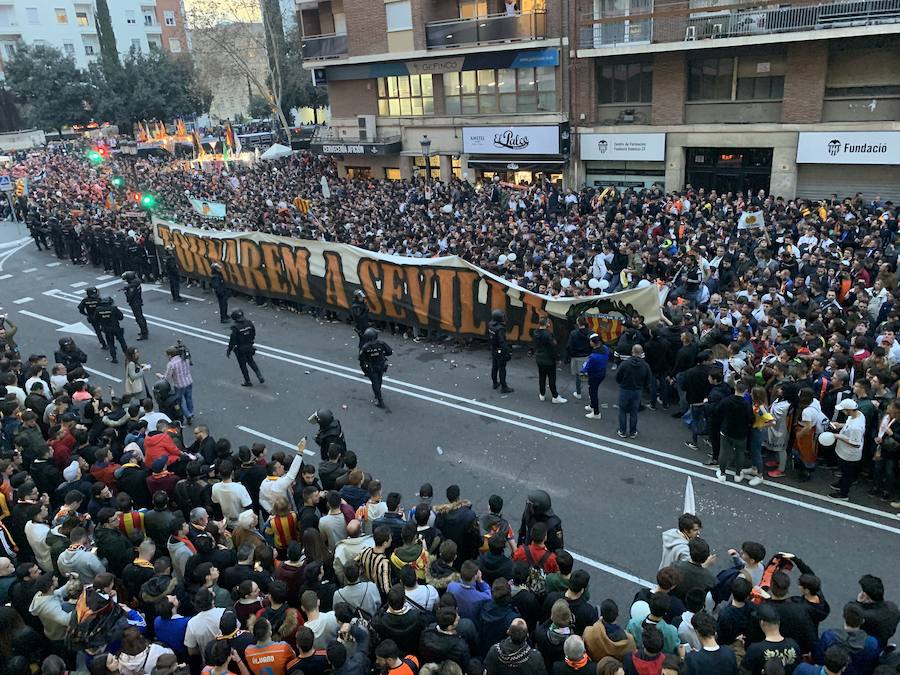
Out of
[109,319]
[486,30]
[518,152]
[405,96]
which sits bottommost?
[109,319]

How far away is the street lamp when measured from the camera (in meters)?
30.0

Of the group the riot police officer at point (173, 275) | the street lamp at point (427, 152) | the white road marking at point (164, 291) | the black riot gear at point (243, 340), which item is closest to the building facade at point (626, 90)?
the street lamp at point (427, 152)

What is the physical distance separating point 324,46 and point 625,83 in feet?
51.8

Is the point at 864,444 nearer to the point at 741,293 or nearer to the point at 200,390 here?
the point at 741,293

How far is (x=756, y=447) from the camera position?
913 centimetres

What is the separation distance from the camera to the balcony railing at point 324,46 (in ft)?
109

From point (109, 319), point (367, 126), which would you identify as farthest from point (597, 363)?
point (367, 126)

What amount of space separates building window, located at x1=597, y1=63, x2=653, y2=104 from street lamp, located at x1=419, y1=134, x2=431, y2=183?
7687 mm

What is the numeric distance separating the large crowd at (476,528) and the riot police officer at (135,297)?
256 centimetres

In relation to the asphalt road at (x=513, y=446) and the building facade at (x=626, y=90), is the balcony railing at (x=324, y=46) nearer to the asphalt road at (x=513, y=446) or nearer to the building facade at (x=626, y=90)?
the building facade at (x=626, y=90)

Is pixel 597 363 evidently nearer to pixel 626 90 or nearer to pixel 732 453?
pixel 732 453

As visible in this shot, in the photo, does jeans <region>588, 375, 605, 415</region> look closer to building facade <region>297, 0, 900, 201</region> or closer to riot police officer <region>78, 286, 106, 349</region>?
riot police officer <region>78, 286, 106, 349</region>

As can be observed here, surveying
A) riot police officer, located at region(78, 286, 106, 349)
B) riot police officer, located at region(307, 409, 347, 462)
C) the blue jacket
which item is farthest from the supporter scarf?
riot police officer, located at region(78, 286, 106, 349)

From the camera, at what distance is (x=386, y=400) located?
12.8 m
